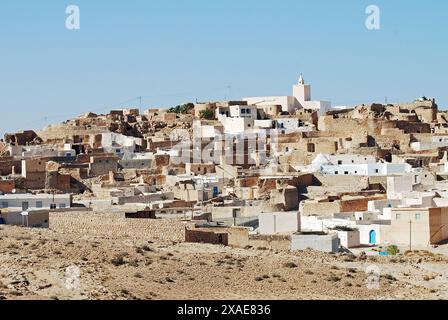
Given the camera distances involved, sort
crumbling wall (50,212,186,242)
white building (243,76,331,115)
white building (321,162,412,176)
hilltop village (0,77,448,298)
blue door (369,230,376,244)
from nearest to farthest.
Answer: crumbling wall (50,212,186,242), hilltop village (0,77,448,298), blue door (369,230,376,244), white building (321,162,412,176), white building (243,76,331,115)

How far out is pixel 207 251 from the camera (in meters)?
17.7

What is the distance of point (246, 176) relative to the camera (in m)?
33.3

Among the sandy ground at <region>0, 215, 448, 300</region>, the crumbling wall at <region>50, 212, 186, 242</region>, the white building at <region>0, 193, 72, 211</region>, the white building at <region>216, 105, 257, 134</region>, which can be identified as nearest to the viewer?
the sandy ground at <region>0, 215, 448, 300</region>

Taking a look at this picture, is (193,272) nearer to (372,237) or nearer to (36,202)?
(372,237)

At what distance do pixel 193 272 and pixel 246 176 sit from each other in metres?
17.9

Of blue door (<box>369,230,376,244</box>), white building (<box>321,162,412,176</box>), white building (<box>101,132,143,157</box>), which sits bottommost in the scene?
blue door (<box>369,230,376,244</box>)

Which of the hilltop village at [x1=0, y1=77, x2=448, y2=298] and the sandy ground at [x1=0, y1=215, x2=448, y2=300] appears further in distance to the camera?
the hilltop village at [x1=0, y1=77, x2=448, y2=298]

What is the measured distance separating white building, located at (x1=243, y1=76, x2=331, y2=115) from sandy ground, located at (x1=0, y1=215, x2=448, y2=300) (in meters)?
38.2

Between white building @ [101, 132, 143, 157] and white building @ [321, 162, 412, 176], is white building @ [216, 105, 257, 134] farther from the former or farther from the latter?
white building @ [321, 162, 412, 176]

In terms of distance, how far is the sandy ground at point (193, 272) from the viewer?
1384cm

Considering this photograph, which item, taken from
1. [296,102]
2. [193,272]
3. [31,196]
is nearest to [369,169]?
[31,196]

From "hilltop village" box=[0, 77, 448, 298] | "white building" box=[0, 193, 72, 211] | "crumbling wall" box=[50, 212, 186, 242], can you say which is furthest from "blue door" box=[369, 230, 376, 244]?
"white building" box=[0, 193, 72, 211]

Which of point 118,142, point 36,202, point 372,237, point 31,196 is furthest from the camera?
point 118,142

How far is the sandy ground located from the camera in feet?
45.4
